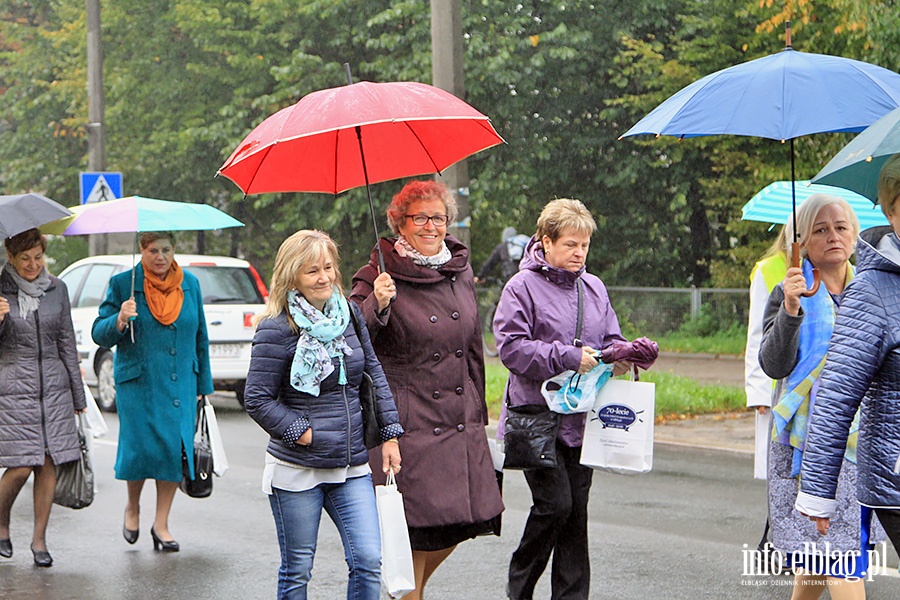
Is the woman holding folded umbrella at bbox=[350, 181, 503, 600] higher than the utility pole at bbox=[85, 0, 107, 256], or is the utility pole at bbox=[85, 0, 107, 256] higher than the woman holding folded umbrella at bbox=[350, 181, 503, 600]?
the utility pole at bbox=[85, 0, 107, 256]

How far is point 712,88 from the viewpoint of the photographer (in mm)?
5277

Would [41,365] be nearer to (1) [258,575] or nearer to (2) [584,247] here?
(1) [258,575]

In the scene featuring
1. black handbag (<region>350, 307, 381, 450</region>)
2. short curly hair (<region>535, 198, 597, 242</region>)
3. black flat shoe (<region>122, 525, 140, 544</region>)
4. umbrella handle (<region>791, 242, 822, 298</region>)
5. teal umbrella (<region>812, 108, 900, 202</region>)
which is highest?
teal umbrella (<region>812, 108, 900, 202</region>)

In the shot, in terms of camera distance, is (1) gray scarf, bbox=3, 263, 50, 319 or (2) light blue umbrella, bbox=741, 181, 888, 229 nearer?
(2) light blue umbrella, bbox=741, 181, 888, 229

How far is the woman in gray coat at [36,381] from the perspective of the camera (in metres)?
7.00

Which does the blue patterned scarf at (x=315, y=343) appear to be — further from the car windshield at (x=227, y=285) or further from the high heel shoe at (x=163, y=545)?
the car windshield at (x=227, y=285)

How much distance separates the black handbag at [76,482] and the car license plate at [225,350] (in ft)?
21.4

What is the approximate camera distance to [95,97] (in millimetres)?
22219

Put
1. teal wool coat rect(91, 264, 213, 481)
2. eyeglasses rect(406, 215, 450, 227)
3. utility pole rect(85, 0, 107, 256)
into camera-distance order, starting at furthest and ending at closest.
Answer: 1. utility pole rect(85, 0, 107, 256)
2. teal wool coat rect(91, 264, 213, 481)
3. eyeglasses rect(406, 215, 450, 227)

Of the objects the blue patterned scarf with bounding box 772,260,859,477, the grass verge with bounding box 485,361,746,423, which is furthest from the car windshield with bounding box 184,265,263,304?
the blue patterned scarf with bounding box 772,260,859,477

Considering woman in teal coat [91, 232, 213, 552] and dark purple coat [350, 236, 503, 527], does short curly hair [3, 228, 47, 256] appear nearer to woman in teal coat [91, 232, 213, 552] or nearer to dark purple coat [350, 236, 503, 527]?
woman in teal coat [91, 232, 213, 552]

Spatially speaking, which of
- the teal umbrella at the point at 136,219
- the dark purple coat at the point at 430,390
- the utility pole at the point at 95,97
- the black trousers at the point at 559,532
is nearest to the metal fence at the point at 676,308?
the utility pole at the point at 95,97

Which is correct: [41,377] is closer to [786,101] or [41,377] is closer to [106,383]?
[786,101]

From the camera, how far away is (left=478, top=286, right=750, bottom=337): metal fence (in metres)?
19.8
